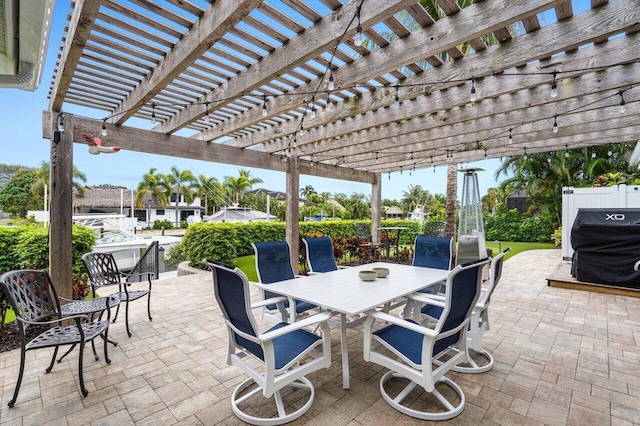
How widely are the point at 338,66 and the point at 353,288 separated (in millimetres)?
2287

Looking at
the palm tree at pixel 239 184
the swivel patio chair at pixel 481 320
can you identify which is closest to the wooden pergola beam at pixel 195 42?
the swivel patio chair at pixel 481 320

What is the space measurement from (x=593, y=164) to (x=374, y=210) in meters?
8.49

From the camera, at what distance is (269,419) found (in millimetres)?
2121

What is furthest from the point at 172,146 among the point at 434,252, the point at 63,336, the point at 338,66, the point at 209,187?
the point at 209,187

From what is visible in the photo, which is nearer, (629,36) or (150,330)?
(629,36)

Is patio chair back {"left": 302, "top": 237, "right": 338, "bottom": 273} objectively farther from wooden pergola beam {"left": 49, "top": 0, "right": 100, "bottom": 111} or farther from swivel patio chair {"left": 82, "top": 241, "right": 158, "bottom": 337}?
wooden pergola beam {"left": 49, "top": 0, "right": 100, "bottom": 111}

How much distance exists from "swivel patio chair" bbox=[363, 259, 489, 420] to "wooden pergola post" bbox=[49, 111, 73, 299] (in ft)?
12.5

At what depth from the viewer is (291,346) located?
2283mm

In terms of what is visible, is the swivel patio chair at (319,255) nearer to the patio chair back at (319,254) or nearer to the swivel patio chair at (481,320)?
the patio chair back at (319,254)

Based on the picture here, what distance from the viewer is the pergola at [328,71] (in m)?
2.39

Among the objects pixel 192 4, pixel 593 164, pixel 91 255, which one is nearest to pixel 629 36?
pixel 192 4

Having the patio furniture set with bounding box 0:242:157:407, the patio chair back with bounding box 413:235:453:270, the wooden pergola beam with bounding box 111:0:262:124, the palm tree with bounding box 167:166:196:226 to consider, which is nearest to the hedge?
the patio furniture set with bounding box 0:242:157:407

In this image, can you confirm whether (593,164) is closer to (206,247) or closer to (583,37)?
(583,37)

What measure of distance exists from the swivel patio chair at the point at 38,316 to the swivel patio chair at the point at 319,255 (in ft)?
7.71
